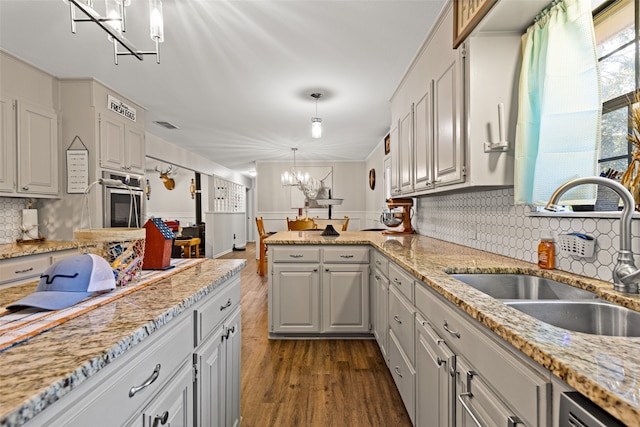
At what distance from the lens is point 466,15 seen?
67.7 inches

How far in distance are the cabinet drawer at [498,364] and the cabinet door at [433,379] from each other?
7 cm

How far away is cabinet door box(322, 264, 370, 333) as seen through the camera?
2926mm

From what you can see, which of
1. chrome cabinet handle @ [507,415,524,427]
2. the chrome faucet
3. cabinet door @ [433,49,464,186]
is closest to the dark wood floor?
chrome cabinet handle @ [507,415,524,427]

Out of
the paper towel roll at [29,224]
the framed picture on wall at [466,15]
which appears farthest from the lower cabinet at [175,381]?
the paper towel roll at [29,224]

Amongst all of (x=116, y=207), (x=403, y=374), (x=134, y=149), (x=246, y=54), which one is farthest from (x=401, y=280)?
(x=134, y=149)

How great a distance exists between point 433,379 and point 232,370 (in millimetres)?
886

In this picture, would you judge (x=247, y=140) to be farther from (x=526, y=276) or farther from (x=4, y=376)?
(x=4, y=376)

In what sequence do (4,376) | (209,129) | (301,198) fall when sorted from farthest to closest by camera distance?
1. (301,198)
2. (209,129)
3. (4,376)

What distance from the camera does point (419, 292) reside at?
1.57m

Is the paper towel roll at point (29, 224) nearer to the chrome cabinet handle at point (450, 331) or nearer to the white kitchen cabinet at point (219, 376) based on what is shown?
the white kitchen cabinet at point (219, 376)

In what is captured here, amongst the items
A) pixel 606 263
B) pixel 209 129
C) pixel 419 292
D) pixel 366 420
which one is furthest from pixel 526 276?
pixel 209 129

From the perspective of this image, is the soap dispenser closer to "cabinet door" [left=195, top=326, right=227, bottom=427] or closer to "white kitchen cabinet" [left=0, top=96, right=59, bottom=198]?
"cabinet door" [left=195, top=326, right=227, bottom=427]

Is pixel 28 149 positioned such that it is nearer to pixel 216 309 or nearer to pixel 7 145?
pixel 7 145

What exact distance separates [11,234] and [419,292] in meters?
3.77
